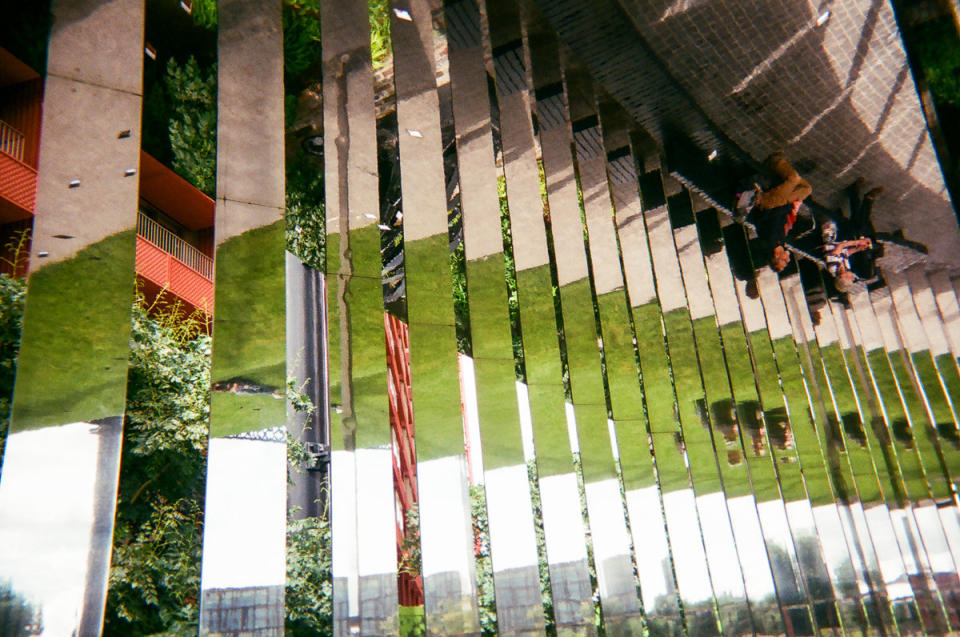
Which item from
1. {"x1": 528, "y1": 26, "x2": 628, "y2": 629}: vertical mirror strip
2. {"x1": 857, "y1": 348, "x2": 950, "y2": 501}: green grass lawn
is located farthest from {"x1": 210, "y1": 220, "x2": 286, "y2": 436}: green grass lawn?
{"x1": 857, "y1": 348, "x2": 950, "y2": 501}: green grass lawn

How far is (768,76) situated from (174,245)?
9.88 meters

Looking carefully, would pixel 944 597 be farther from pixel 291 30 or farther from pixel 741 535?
pixel 291 30

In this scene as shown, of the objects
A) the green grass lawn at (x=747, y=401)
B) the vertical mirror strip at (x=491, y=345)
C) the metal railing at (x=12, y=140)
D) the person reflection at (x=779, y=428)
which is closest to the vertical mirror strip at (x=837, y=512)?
the person reflection at (x=779, y=428)

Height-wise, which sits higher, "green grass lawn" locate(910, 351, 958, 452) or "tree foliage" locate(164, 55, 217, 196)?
"tree foliage" locate(164, 55, 217, 196)

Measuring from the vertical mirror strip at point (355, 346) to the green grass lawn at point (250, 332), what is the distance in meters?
0.44

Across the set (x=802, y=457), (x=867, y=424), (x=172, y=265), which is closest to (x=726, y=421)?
(x=802, y=457)

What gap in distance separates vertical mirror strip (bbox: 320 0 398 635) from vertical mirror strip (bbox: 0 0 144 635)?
1.03 m

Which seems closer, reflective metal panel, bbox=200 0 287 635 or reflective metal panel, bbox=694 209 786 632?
reflective metal panel, bbox=200 0 287 635

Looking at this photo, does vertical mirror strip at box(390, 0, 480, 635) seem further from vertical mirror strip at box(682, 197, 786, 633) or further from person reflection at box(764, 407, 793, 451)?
person reflection at box(764, 407, 793, 451)

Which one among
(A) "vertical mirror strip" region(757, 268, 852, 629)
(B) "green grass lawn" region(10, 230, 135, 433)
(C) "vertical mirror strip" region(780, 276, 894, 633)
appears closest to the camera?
(B) "green grass lawn" region(10, 230, 135, 433)

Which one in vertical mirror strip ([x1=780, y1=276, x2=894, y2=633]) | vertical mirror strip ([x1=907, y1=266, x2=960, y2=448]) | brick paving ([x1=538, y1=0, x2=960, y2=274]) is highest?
brick paving ([x1=538, y1=0, x2=960, y2=274])

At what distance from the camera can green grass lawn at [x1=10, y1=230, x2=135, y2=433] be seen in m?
2.31

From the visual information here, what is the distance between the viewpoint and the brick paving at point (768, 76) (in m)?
4.34

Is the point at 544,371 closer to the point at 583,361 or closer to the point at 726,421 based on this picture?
the point at 583,361
